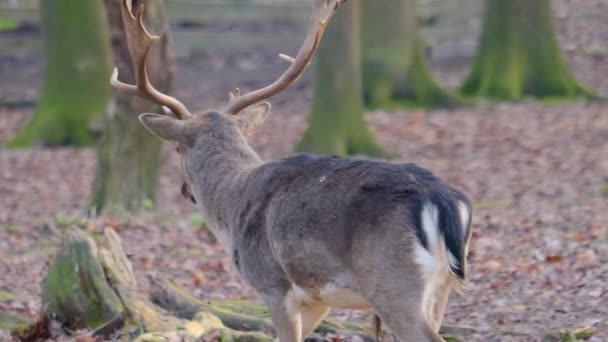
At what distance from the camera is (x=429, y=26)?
24188 mm

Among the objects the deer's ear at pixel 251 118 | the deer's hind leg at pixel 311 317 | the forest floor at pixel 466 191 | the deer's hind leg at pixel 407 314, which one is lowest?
the forest floor at pixel 466 191

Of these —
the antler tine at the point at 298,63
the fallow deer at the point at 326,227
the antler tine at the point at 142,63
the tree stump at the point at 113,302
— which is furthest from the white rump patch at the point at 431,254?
the antler tine at the point at 142,63

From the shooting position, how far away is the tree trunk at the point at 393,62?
62.2ft

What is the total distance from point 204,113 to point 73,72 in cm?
1074

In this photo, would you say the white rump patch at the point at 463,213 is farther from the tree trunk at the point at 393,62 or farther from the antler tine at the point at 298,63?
the tree trunk at the point at 393,62

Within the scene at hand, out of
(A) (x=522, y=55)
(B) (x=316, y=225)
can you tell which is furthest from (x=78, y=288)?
(A) (x=522, y=55)

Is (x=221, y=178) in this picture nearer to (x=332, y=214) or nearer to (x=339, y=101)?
Result: (x=332, y=214)

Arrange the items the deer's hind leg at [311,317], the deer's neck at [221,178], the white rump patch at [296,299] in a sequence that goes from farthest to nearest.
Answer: the deer's neck at [221,178] < the deer's hind leg at [311,317] < the white rump patch at [296,299]

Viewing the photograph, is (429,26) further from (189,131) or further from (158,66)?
(189,131)

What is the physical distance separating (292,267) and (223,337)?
1060mm

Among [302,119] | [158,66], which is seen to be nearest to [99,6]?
[302,119]

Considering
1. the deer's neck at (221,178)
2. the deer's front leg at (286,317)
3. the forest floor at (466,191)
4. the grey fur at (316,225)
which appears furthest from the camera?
the forest floor at (466,191)

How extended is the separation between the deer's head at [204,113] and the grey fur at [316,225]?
2cm

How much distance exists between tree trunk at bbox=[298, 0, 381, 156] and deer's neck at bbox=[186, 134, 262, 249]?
24.0 ft
